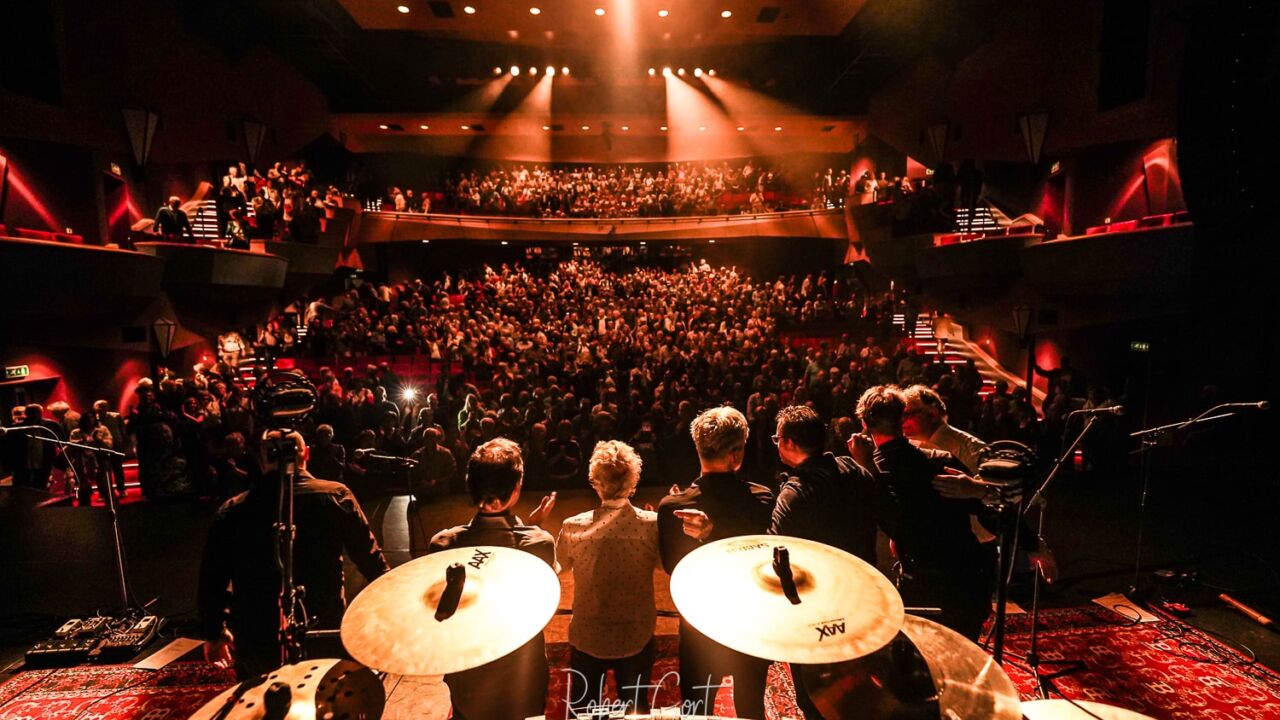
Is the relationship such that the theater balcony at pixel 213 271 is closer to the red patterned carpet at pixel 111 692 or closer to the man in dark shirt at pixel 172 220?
the man in dark shirt at pixel 172 220

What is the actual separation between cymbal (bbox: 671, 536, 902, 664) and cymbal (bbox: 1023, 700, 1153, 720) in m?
0.34

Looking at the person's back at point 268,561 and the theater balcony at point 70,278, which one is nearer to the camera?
the person's back at point 268,561

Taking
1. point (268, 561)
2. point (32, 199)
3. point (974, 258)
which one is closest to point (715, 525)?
point (268, 561)

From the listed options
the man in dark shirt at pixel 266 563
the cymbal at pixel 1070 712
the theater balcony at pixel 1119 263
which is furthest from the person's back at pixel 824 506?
the theater balcony at pixel 1119 263

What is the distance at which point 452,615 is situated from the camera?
140 centimetres

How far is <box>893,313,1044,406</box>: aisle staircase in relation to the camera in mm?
10984

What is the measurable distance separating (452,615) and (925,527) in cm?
180

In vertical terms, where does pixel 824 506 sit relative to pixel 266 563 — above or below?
above

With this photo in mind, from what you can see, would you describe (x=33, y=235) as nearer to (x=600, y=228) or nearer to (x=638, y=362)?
(x=638, y=362)

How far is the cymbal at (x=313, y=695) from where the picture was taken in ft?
4.00

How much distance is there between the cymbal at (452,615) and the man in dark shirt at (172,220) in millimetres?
10302

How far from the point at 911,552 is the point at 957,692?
103cm

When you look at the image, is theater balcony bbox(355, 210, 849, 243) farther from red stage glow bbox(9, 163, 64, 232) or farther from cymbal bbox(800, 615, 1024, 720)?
cymbal bbox(800, 615, 1024, 720)

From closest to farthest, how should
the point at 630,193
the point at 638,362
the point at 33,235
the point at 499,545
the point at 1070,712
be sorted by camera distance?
1. the point at 1070,712
2. the point at 499,545
3. the point at 33,235
4. the point at 638,362
5. the point at 630,193
